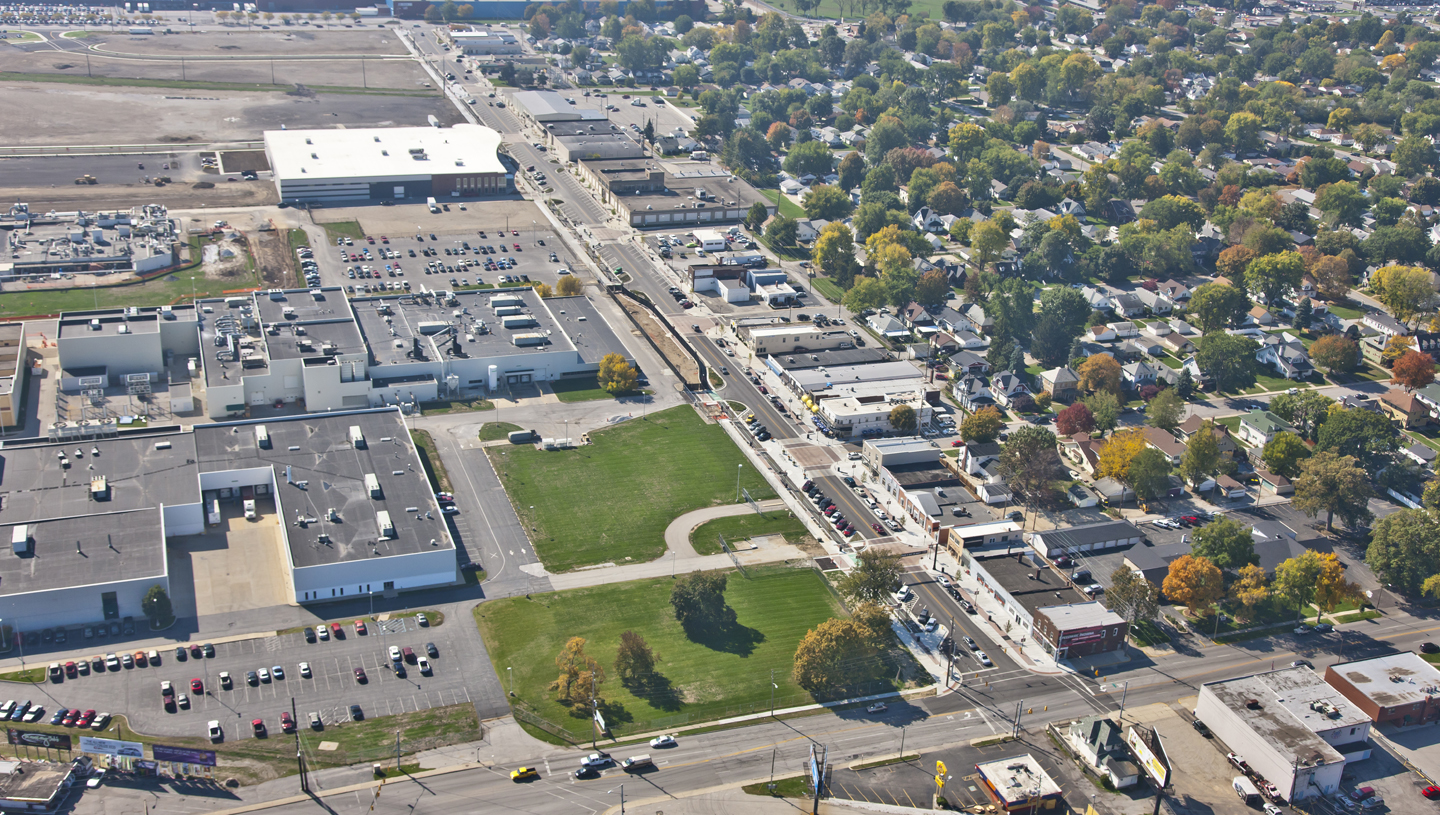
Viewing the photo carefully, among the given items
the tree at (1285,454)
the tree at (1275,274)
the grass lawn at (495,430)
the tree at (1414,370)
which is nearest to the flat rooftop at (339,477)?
the grass lawn at (495,430)

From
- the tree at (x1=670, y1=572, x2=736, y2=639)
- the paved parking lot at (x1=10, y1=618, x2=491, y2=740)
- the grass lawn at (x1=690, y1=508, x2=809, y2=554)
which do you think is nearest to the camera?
the paved parking lot at (x1=10, y1=618, x2=491, y2=740)

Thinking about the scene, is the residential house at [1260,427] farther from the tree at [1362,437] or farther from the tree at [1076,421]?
the tree at [1076,421]

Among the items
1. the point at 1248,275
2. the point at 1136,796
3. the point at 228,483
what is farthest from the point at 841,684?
the point at 1248,275

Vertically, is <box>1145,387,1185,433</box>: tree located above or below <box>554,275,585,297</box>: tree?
above

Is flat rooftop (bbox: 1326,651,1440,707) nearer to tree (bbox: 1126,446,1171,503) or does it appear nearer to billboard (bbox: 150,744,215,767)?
tree (bbox: 1126,446,1171,503)

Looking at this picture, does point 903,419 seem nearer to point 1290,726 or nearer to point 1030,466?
point 1030,466

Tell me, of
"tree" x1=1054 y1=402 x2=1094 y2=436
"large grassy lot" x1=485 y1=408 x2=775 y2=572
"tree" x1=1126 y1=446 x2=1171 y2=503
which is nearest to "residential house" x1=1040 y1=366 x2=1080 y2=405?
"tree" x1=1054 y1=402 x2=1094 y2=436

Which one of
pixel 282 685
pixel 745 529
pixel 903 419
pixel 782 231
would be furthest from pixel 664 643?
pixel 782 231
